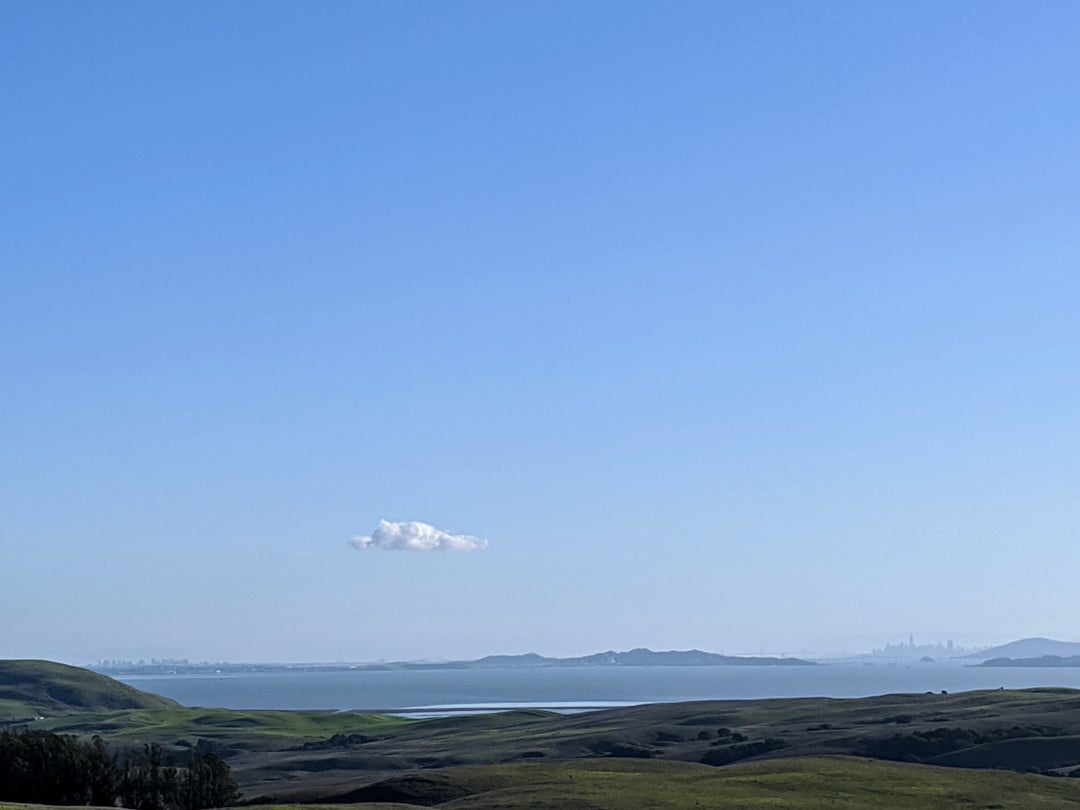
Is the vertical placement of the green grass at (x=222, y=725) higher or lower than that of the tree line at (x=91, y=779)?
higher

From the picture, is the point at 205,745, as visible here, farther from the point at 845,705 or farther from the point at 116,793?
the point at 116,793

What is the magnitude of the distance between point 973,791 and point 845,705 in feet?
263

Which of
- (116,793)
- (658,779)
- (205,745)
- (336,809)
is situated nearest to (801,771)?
(658,779)

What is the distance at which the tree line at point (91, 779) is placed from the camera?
216ft

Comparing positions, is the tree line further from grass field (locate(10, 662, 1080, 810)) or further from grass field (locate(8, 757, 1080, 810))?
grass field (locate(8, 757, 1080, 810))

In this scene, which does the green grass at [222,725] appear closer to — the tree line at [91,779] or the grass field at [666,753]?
the grass field at [666,753]

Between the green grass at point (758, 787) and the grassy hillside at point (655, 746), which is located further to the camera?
the grassy hillside at point (655, 746)

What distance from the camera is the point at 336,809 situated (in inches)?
2239

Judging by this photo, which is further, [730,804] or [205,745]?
[205,745]

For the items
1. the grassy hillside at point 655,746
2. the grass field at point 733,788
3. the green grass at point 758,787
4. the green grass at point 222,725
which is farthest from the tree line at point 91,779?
the green grass at point 222,725

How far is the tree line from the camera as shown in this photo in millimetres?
65938

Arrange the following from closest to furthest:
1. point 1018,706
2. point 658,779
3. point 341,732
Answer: point 658,779 < point 1018,706 < point 341,732

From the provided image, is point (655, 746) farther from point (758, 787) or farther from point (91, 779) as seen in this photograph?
point (91, 779)

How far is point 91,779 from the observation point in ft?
222
